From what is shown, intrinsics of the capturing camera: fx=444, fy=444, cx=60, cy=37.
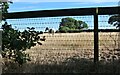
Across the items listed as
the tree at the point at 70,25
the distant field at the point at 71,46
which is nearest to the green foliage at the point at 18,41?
the distant field at the point at 71,46

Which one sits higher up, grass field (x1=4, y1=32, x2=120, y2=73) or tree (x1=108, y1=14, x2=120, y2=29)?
tree (x1=108, y1=14, x2=120, y2=29)

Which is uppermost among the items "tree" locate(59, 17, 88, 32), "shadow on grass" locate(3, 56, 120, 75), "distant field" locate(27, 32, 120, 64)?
"tree" locate(59, 17, 88, 32)

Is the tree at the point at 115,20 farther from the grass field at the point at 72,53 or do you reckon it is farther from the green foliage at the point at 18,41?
the green foliage at the point at 18,41

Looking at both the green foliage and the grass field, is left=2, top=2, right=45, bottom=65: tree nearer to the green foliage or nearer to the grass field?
the green foliage

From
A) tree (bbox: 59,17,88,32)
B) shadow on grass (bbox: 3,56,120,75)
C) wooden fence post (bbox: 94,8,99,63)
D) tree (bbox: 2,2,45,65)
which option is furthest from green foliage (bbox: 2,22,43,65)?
wooden fence post (bbox: 94,8,99,63)

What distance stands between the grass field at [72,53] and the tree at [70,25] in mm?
155

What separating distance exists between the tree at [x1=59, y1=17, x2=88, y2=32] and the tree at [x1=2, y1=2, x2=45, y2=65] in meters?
0.76

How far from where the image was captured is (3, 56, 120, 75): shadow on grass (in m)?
9.86

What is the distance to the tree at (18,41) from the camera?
9688mm

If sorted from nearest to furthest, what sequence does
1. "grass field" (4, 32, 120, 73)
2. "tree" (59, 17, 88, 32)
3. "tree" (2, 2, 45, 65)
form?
"tree" (2, 2, 45, 65)
"grass field" (4, 32, 120, 73)
"tree" (59, 17, 88, 32)

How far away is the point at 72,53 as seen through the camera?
33.9 feet

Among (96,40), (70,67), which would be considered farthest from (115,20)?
(70,67)

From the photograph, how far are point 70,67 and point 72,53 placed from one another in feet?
1.38

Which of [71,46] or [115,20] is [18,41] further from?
[115,20]
